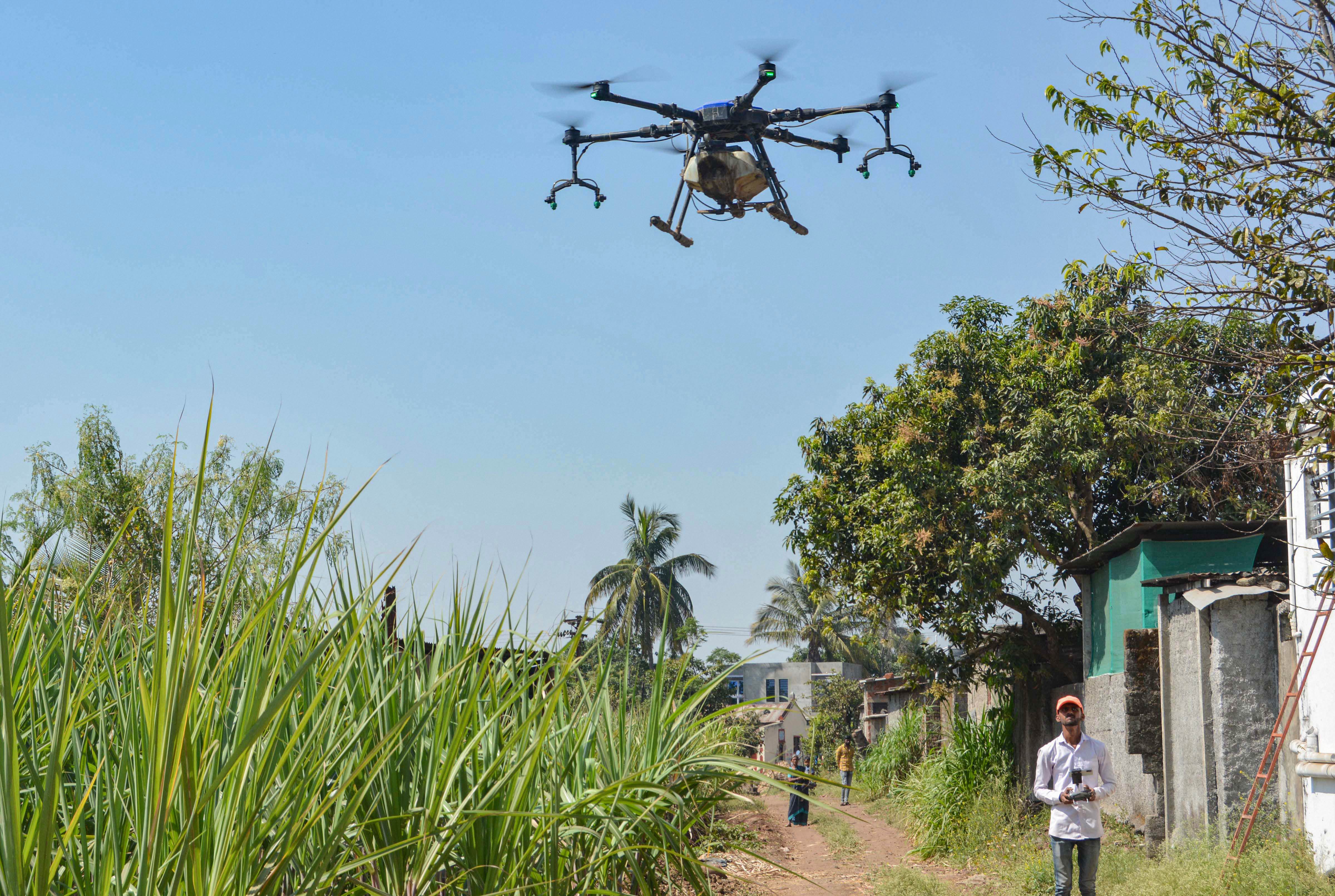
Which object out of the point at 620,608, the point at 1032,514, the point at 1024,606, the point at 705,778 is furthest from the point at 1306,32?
the point at 620,608

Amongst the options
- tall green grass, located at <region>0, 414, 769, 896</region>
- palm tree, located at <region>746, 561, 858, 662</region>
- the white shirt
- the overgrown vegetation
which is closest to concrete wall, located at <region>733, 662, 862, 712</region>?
palm tree, located at <region>746, 561, 858, 662</region>

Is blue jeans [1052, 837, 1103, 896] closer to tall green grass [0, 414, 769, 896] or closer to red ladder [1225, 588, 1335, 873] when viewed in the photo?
red ladder [1225, 588, 1335, 873]

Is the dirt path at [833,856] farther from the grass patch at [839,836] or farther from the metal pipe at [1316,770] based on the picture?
the metal pipe at [1316,770]

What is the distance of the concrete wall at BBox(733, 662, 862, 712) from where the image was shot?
169ft

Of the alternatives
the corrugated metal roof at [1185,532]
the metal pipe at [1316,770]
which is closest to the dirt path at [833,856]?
the metal pipe at [1316,770]

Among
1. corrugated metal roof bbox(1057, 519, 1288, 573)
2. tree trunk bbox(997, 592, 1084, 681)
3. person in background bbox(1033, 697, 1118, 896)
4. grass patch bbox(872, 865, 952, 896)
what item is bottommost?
grass patch bbox(872, 865, 952, 896)

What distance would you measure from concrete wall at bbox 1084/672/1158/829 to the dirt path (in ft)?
5.71

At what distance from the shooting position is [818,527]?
54.5 feet

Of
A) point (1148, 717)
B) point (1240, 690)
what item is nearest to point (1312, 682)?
point (1240, 690)

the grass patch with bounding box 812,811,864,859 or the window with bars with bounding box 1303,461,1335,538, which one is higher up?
the window with bars with bounding box 1303,461,1335,538

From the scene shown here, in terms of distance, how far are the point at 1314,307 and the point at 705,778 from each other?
3.61 metres

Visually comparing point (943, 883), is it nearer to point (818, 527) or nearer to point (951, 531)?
point (951, 531)

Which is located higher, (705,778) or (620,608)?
(620,608)

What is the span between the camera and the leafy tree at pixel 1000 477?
1397 cm
